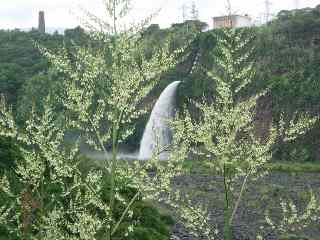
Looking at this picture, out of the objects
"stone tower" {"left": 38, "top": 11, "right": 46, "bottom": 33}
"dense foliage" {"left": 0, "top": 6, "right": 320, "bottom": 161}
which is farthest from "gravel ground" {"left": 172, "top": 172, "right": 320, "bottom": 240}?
"stone tower" {"left": 38, "top": 11, "right": 46, "bottom": 33}

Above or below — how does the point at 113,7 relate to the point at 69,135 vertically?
above

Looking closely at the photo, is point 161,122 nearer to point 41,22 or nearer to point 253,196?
point 253,196

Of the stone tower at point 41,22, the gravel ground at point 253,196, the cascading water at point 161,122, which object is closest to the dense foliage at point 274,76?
the cascading water at point 161,122

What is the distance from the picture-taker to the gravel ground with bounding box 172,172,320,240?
17983 mm

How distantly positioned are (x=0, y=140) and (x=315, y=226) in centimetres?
1256

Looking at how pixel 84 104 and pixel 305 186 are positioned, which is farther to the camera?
pixel 305 186

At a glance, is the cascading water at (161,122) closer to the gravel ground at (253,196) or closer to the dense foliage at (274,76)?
the dense foliage at (274,76)

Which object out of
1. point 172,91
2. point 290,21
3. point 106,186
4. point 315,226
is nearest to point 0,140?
point 106,186

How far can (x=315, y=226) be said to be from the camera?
1938 centimetres

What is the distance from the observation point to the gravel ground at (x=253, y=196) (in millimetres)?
17983

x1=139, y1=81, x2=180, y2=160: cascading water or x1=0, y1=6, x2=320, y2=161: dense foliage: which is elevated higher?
x1=0, y1=6, x2=320, y2=161: dense foliage

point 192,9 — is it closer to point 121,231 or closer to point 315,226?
point 315,226

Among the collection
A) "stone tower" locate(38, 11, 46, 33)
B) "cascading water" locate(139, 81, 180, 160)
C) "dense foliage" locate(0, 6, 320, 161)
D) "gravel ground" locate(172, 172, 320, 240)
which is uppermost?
"stone tower" locate(38, 11, 46, 33)

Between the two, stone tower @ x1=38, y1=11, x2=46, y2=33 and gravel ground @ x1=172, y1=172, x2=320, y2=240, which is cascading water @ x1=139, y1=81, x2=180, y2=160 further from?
stone tower @ x1=38, y1=11, x2=46, y2=33
